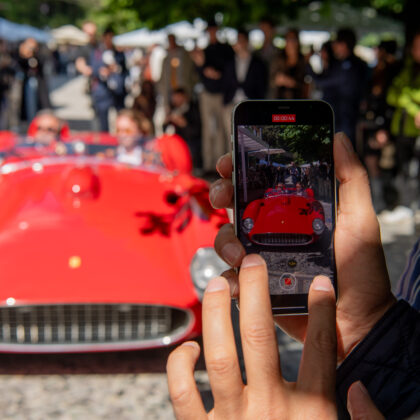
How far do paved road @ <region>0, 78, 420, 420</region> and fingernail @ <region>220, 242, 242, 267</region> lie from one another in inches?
68.2

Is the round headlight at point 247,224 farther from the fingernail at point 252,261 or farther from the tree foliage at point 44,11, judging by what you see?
the tree foliage at point 44,11

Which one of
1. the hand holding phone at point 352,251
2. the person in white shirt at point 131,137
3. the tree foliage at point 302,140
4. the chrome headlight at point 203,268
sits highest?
the tree foliage at point 302,140

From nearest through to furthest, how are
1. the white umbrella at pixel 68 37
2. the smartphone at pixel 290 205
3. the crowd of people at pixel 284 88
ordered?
the smartphone at pixel 290 205
the crowd of people at pixel 284 88
the white umbrella at pixel 68 37

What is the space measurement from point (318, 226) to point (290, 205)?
87 millimetres

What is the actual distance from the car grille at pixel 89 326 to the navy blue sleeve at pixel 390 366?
1.94 meters

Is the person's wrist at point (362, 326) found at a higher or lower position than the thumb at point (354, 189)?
lower

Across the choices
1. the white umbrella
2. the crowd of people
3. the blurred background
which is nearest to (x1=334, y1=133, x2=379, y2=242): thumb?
the blurred background

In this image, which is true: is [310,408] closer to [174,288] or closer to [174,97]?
[174,288]

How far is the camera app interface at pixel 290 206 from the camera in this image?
1.48 meters

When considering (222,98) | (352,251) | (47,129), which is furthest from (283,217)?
(222,98)

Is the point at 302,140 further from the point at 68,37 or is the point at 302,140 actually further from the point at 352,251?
the point at 68,37

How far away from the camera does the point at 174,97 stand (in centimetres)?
805

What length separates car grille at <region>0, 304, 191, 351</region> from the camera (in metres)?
3.11

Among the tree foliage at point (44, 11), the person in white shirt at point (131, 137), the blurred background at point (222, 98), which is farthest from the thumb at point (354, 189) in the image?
the tree foliage at point (44, 11)
